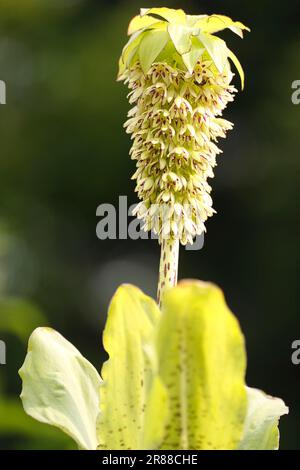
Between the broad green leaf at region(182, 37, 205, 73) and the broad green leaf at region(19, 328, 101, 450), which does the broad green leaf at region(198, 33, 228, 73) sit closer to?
the broad green leaf at region(182, 37, 205, 73)

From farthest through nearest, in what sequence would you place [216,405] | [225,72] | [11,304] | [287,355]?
1. [287,355]
2. [11,304]
3. [225,72]
4. [216,405]

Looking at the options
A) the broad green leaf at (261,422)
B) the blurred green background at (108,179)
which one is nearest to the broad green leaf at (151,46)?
the broad green leaf at (261,422)

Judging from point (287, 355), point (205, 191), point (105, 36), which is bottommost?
point (287, 355)

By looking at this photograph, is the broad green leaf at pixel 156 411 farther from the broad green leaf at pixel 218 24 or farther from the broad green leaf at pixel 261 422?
the broad green leaf at pixel 218 24

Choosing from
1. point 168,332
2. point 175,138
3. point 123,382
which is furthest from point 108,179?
point 168,332

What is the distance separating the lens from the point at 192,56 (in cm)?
64

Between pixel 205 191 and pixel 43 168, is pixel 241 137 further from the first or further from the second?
pixel 205 191

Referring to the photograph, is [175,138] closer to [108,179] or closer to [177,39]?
[177,39]

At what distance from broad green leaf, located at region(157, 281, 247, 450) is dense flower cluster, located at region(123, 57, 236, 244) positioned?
0.58ft

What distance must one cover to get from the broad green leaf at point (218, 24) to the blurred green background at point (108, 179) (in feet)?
17.1

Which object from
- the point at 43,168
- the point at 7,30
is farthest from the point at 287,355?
the point at 7,30

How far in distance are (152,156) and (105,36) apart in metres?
5.65

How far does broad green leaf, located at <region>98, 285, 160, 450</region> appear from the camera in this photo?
22.6 inches

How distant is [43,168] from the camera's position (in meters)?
6.29
